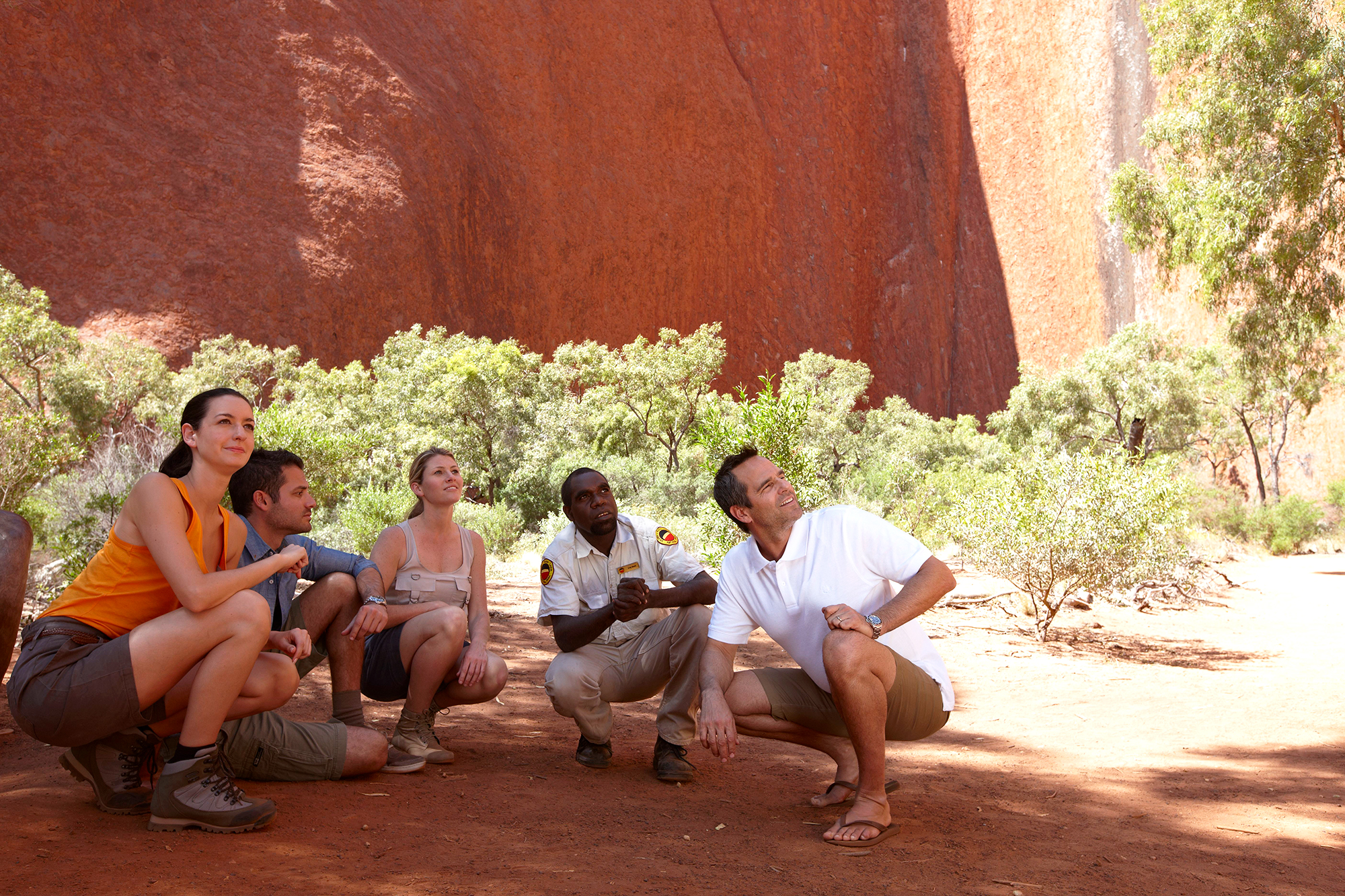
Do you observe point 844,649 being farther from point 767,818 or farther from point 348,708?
point 348,708

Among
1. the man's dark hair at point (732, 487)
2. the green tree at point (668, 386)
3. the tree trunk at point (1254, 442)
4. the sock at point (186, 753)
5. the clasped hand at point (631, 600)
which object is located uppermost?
the green tree at point (668, 386)

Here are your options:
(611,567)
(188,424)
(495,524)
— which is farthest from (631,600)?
(495,524)

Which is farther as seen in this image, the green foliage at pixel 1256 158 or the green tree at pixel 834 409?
the green tree at pixel 834 409

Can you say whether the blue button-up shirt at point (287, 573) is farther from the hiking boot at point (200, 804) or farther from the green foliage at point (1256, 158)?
the green foliage at point (1256, 158)

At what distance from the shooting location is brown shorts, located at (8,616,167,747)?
243 cm

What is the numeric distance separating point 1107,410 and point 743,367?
48.3ft

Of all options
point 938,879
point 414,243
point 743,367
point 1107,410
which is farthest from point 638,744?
point 743,367

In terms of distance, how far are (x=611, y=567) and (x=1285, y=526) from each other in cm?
1760

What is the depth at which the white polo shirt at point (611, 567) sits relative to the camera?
354 centimetres

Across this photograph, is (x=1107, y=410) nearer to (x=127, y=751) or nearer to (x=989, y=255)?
(x=989, y=255)

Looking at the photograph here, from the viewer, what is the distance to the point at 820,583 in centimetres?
287

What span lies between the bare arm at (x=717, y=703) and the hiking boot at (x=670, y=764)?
515 millimetres

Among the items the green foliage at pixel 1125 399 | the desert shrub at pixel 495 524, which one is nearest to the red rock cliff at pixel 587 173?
the green foliage at pixel 1125 399

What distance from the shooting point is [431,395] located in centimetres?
1805
